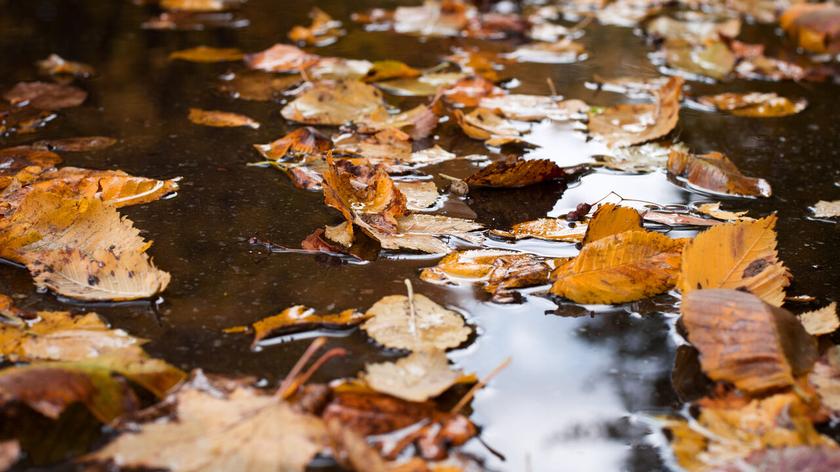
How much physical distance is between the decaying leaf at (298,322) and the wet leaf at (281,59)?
54.3 inches

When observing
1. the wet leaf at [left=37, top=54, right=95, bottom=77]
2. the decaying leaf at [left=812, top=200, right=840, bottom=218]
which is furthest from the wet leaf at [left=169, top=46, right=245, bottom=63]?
the decaying leaf at [left=812, top=200, right=840, bottom=218]

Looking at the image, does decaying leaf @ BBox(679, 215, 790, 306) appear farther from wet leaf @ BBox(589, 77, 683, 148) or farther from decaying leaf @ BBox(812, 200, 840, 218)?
wet leaf @ BBox(589, 77, 683, 148)

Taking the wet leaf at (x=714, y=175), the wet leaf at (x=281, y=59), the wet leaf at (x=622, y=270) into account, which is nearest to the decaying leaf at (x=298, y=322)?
the wet leaf at (x=622, y=270)

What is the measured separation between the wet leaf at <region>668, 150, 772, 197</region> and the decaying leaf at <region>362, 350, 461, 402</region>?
0.85 m

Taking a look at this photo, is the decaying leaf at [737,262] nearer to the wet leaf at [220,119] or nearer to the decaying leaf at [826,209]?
the decaying leaf at [826,209]

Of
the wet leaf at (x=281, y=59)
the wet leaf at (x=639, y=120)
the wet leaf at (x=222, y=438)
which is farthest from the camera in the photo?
the wet leaf at (x=281, y=59)

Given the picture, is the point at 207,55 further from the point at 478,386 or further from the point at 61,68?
the point at 478,386

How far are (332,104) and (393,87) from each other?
304 mm

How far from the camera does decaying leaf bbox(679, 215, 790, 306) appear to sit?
1067mm

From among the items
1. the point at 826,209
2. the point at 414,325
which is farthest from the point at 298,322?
the point at 826,209

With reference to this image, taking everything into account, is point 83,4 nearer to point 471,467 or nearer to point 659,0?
point 659,0

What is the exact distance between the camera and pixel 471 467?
825mm

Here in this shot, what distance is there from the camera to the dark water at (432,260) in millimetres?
937

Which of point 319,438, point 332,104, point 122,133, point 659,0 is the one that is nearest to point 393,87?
point 332,104
